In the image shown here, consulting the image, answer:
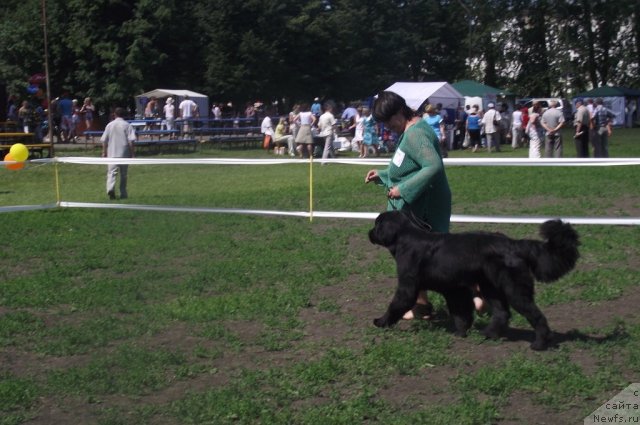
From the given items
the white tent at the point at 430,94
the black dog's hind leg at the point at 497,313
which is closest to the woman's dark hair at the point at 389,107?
the black dog's hind leg at the point at 497,313

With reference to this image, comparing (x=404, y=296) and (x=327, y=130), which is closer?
(x=404, y=296)

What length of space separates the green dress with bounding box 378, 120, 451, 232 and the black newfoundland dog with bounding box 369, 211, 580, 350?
238mm

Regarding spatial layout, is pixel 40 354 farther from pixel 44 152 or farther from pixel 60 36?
pixel 60 36

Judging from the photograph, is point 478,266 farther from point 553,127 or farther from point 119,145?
point 553,127

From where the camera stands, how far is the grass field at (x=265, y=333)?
200 inches

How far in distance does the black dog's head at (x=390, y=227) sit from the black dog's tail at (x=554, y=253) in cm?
95

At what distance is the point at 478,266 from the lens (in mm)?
6027

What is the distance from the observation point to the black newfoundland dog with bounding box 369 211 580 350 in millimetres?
5910

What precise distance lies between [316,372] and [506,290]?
1469 mm

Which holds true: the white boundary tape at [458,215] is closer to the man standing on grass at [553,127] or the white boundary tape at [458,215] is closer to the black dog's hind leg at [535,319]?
the black dog's hind leg at [535,319]

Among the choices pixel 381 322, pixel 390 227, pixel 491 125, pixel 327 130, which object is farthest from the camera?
pixel 491 125

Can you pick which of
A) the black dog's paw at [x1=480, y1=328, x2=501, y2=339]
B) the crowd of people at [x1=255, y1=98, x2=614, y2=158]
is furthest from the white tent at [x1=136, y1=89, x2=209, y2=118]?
the black dog's paw at [x1=480, y1=328, x2=501, y2=339]

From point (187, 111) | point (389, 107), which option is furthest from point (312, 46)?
point (389, 107)

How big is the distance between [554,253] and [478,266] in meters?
0.53
